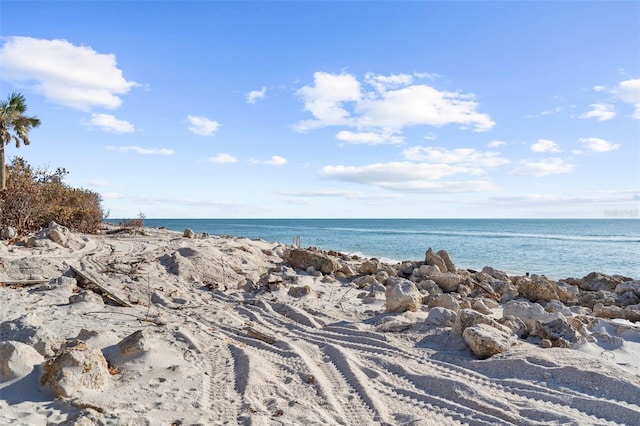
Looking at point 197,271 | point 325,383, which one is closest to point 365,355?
point 325,383

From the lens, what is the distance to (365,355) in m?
5.46

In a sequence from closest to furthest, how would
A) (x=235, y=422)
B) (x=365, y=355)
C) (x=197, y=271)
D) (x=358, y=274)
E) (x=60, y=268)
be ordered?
(x=235, y=422)
(x=365, y=355)
(x=60, y=268)
(x=197, y=271)
(x=358, y=274)

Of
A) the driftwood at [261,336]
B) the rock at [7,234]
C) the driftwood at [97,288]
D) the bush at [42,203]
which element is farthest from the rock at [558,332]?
the bush at [42,203]

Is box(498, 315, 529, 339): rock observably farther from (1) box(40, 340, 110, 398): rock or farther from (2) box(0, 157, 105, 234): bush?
(2) box(0, 157, 105, 234): bush

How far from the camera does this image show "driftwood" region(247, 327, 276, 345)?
5945 mm

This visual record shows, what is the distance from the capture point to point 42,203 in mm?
15852

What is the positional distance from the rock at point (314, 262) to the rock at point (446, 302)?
14.4 ft

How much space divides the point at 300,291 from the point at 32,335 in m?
5.34

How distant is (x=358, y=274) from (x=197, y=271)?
4.40 metres

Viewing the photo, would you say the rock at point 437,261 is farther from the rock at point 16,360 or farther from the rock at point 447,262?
the rock at point 16,360

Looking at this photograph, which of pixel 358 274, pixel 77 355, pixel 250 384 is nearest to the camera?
pixel 77 355

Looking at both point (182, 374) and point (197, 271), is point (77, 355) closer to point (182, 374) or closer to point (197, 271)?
point (182, 374)

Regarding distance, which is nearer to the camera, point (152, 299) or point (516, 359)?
point (516, 359)

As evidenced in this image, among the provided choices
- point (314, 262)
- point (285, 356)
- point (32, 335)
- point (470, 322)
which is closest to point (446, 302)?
point (470, 322)
